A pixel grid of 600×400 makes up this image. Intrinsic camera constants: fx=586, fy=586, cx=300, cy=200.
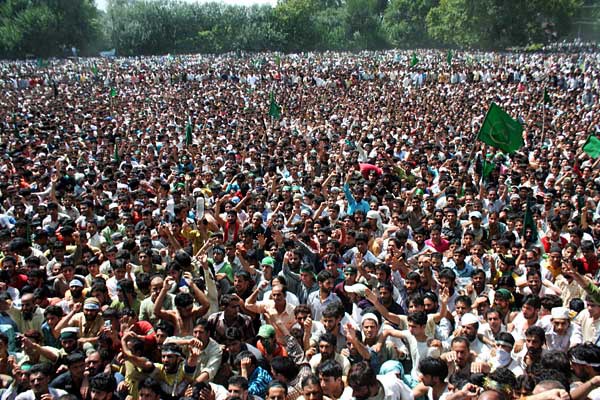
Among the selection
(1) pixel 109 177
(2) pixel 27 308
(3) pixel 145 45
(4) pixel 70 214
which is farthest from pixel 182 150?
(3) pixel 145 45

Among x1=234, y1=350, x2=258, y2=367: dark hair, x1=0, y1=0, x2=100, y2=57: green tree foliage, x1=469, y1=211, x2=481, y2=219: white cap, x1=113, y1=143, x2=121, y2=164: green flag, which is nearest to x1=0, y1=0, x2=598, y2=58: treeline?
x1=0, y1=0, x2=100, y2=57: green tree foliage

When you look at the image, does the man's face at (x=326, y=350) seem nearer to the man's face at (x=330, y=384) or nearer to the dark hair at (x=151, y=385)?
the man's face at (x=330, y=384)

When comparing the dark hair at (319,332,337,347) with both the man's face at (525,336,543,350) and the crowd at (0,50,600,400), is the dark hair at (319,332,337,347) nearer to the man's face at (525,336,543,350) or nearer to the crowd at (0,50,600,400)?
the crowd at (0,50,600,400)

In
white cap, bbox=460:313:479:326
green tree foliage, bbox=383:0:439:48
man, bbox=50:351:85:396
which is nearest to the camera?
man, bbox=50:351:85:396

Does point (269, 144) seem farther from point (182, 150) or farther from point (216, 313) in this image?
point (216, 313)

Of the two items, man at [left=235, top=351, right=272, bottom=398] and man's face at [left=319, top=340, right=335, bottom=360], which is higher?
man's face at [left=319, top=340, right=335, bottom=360]

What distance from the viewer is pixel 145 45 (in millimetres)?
52344

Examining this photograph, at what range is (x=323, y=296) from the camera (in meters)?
4.86

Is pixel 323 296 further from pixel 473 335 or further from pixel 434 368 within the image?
pixel 434 368

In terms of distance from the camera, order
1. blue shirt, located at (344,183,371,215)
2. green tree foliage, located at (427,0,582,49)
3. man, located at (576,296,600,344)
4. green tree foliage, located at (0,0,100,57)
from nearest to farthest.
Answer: man, located at (576,296,600,344) → blue shirt, located at (344,183,371,215) → green tree foliage, located at (0,0,100,57) → green tree foliage, located at (427,0,582,49)

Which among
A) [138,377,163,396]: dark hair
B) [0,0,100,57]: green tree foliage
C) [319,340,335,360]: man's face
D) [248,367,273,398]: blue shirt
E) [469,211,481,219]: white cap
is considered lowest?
[248,367,273,398]: blue shirt

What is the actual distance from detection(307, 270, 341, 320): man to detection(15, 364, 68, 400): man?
2000 mm

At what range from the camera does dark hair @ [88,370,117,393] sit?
11.8ft

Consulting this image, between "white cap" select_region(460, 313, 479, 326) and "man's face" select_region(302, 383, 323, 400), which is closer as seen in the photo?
"man's face" select_region(302, 383, 323, 400)
